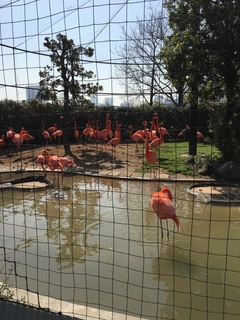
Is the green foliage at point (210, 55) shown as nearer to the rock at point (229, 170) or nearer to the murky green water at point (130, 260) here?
the rock at point (229, 170)

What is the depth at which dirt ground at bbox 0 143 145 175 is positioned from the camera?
932 centimetres

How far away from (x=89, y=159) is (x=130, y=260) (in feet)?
22.8

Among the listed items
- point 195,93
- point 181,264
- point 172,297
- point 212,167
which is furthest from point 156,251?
point 195,93

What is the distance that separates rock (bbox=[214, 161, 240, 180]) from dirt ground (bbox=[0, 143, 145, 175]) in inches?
83.6

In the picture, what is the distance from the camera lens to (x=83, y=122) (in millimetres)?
14836

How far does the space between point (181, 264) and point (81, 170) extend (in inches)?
211

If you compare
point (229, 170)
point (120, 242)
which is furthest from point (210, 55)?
point (120, 242)

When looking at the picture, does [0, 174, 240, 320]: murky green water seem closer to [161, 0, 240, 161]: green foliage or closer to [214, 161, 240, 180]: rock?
[214, 161, 240, 180]: rock

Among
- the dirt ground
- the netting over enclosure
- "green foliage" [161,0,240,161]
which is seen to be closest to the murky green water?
the netting over enclosure

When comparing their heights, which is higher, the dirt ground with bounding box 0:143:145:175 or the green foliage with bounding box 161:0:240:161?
the green foliage with bounding box 161:0:240:161

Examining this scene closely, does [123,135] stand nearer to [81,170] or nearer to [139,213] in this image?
[81,170]

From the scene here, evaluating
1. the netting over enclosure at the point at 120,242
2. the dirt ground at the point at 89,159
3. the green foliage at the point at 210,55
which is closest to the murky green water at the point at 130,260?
the netting over enclosure at the point at 120,242

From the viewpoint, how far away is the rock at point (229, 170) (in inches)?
301

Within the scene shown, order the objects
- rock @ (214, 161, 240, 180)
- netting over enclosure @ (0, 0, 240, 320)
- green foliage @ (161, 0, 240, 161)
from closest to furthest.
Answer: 1. netting over enclosure @ (0, 0, 240, 320)
2. green foliage @ (161, 0, 240, 161)
3. rock @ (214, 161, 240, 180)
